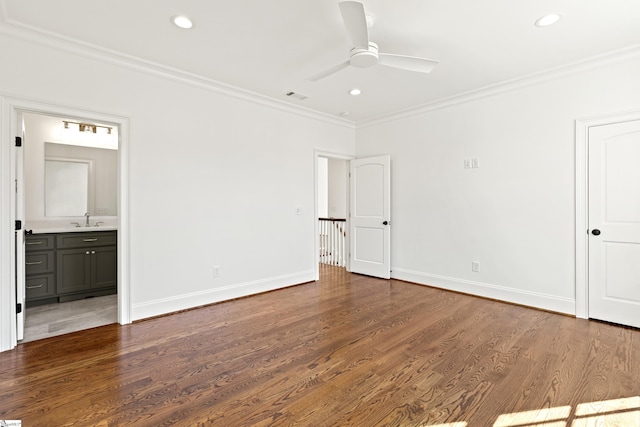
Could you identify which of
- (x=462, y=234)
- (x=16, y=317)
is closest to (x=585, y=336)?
(x=462, y=234)

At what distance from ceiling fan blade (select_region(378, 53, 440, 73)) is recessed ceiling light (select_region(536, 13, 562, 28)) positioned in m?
0.84

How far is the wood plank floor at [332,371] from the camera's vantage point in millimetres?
1843

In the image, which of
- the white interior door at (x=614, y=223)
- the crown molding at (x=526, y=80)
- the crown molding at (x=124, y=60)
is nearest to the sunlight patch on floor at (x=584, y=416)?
the white interior door at (x=614, y=223)

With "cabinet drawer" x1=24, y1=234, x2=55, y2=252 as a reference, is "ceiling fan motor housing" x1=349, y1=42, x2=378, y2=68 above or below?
above

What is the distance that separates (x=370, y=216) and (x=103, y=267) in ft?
13.1

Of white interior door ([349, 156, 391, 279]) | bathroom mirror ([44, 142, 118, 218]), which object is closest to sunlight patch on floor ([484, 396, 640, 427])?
white interior door ([349, 156, 391, 279])

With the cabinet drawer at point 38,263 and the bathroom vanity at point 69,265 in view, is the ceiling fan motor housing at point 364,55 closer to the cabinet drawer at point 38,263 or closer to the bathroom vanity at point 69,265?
the bathroom vanity at point 69,265

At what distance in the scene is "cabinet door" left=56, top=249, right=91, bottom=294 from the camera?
388 cm

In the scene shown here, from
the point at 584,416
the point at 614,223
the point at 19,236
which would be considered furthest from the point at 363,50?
the point at 19,236

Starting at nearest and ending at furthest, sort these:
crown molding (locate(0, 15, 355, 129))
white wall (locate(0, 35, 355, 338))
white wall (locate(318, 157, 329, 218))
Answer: crown molding (locate(0, 15, 355, 129)), white wall (locate(0, 35, 355, 338)), white wall (locate(318, 157, 329, 218))

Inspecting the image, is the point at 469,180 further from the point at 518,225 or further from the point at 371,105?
the point at 371,105

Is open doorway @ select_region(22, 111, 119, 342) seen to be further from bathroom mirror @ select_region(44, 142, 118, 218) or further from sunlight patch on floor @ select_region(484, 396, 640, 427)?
sunlight patch on floor @ select_region(484, 396, 640, 427)

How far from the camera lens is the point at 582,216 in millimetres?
3414

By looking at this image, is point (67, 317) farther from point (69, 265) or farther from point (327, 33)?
point (327, 33)
